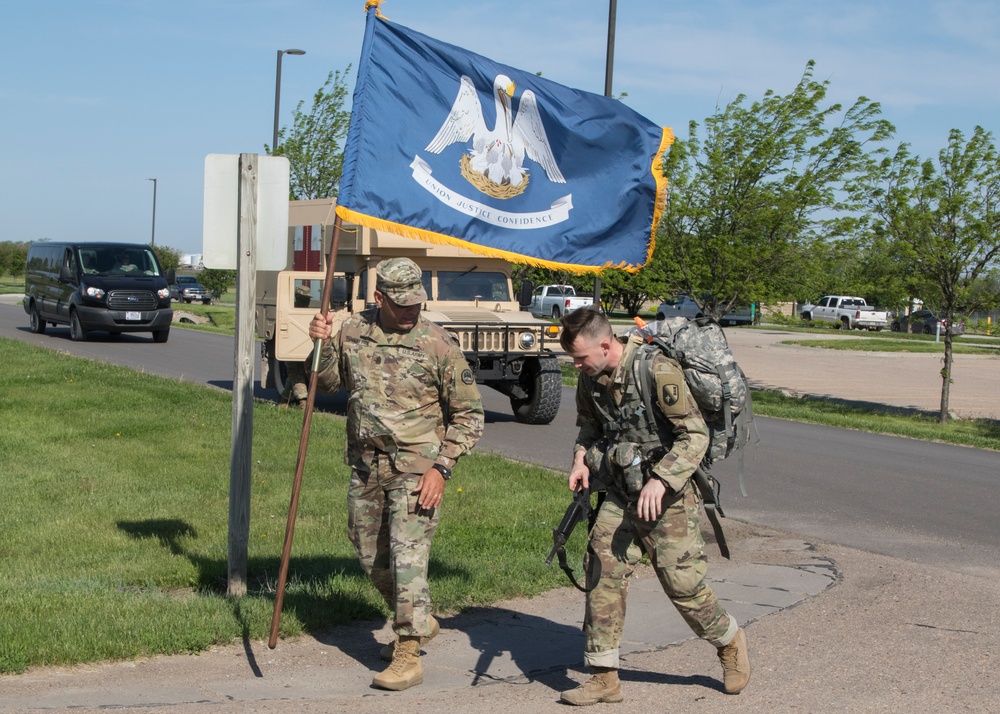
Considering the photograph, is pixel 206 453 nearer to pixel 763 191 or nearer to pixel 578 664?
pixel 578 664

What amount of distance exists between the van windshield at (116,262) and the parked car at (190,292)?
33601 millimetres

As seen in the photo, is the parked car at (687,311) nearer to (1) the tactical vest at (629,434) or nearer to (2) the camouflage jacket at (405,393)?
(1) the tactical vest at (629,434)

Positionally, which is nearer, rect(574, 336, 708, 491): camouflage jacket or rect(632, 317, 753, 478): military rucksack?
rect(574, 336, 708, 491): camouflage jacket

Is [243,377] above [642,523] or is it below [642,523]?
above

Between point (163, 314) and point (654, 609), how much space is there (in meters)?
21.6

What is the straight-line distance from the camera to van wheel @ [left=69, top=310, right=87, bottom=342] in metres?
25.8

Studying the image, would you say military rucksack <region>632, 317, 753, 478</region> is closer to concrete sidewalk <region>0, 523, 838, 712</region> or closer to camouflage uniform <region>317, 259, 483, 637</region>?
camouflage uniform <region>317, 259, 483, 637</region>

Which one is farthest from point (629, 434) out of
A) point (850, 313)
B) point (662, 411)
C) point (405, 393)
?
point (850, 313)

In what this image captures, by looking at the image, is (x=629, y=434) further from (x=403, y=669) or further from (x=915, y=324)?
(x=915, y=324)

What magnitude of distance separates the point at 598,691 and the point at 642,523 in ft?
2.38

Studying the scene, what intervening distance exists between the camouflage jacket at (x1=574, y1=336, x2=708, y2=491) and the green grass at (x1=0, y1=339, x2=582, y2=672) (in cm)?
183

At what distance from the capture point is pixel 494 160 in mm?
6805

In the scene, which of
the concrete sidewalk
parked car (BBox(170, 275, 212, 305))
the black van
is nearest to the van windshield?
the black van

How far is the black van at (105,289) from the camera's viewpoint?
82.9ft
